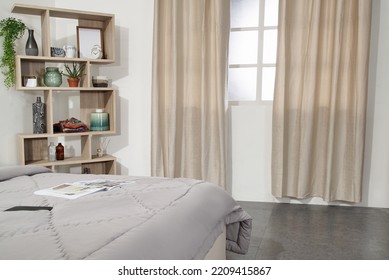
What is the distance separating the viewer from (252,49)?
368 cm

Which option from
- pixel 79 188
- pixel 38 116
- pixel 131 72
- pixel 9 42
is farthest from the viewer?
pixel 131 72

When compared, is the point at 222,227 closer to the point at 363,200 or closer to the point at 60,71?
the point at 363,200

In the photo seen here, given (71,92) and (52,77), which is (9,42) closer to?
(52,77)

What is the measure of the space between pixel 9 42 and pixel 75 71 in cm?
59

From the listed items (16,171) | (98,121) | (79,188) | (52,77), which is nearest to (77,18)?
(52,77)

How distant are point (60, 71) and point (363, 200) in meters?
3.03

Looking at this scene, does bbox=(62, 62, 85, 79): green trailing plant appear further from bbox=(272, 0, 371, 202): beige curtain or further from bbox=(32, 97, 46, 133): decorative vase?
bbox=(272, 0, 371, 202): beige curtain

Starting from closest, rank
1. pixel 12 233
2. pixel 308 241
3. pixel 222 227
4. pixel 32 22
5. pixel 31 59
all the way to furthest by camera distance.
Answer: pixel 12 233, pixel 222 227, pixel 308 241, pixel 31 59, pixel 32 22

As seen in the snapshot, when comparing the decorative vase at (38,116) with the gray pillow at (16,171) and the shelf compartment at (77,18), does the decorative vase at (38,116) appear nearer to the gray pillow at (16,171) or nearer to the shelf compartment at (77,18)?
the shelf compartment at (77,18)

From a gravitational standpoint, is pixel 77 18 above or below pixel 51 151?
above

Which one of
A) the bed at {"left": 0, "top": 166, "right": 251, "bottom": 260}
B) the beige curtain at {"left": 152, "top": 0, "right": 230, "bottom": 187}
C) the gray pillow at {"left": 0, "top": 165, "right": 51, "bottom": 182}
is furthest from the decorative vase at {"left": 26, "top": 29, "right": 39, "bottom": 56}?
the bed at {"left": 0, "top": 166, "right": 251, "bottom": 260}

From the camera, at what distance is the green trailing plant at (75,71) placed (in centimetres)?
344

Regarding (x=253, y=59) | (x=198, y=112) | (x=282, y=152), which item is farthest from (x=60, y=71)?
(x=282, y=152)

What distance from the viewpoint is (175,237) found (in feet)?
4.04
